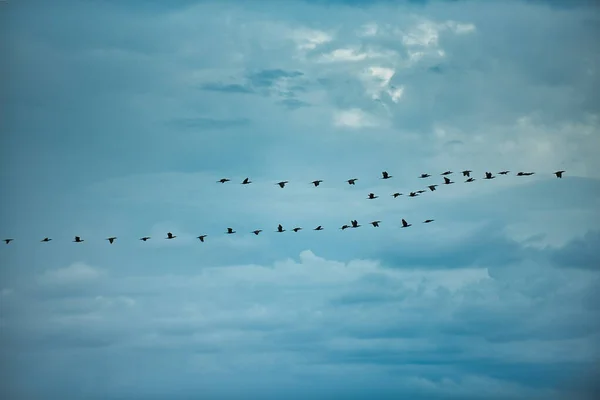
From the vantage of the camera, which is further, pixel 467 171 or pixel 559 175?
pixel 467 171

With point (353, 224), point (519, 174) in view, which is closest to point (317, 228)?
point (353, 224)

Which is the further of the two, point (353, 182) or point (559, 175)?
point (353, 182)

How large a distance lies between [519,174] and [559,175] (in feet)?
33.3

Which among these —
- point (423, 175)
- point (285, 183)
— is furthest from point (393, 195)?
point (285, 183)

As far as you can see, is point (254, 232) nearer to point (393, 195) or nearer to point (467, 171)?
point (393, 195)

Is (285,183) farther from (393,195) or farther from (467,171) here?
(467,171)

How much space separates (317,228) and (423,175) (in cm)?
2313

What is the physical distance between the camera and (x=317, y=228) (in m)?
199

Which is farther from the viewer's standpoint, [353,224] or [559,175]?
[353,224]

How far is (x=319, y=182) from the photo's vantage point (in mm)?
197375

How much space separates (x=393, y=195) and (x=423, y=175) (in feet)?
22.3

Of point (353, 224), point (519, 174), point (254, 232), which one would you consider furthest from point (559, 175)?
point (254, 232)

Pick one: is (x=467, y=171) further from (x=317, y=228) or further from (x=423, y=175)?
(x=317, y=228)

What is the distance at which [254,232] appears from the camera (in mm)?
199625
